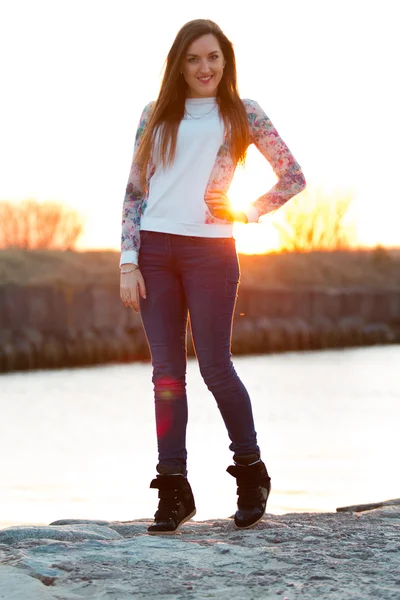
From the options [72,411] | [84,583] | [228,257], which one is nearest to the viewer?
[84,583]

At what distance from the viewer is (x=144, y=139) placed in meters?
3.18

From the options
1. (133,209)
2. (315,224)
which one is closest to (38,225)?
(315,224)

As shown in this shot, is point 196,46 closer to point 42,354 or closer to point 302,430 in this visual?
point 302,430

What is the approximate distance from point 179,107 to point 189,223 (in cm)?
35

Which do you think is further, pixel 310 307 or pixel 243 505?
pixel 310 307

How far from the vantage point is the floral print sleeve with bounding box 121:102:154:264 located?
319cm

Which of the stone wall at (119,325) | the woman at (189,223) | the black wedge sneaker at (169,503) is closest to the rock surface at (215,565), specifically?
the black wedge sneaker at (169,503)

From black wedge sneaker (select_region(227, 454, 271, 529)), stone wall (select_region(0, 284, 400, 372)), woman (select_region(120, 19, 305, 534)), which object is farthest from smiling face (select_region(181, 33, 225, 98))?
stone wall (select_region(0, 284, 400, 372))

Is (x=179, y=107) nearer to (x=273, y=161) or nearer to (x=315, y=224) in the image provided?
(x=273, y=161)

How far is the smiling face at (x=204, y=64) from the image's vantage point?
3.17m

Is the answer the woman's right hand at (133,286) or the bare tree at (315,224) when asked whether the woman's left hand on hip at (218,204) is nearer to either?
the woman's right hand at (133,286)

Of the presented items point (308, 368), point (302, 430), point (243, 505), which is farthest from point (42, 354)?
point (243, 505)

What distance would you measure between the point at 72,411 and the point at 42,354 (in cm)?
1044

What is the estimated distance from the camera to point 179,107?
3199mm
